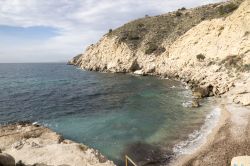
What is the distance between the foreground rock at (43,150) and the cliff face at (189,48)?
2499 centimetres

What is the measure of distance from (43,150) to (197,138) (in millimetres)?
16150

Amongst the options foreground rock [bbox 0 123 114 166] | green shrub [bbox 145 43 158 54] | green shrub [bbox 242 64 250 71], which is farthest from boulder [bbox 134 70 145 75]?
foreground rock [bbox 0 123 114 166]

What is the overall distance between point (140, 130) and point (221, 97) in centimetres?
1905

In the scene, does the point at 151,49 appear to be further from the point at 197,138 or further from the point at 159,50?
the point at 197,138

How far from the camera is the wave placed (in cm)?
2498

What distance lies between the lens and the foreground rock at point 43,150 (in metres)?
19.8

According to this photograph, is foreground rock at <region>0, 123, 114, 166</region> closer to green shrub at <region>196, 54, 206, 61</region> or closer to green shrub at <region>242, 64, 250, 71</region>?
green shrub at <region>242, 64, 250, 71</region>

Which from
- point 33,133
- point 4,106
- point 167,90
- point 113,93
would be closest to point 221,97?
point 167,90

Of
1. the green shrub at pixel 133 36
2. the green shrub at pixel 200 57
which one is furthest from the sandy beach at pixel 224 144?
the green shrub at pixel 133 36

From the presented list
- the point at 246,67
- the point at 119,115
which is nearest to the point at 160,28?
the point at 246,67

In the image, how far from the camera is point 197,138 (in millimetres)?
27547

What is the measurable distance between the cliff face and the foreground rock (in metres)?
25.0

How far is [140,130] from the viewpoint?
3091cm

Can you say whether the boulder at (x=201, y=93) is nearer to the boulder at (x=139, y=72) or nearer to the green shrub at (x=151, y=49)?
the boulder at (x=139, y=72)
